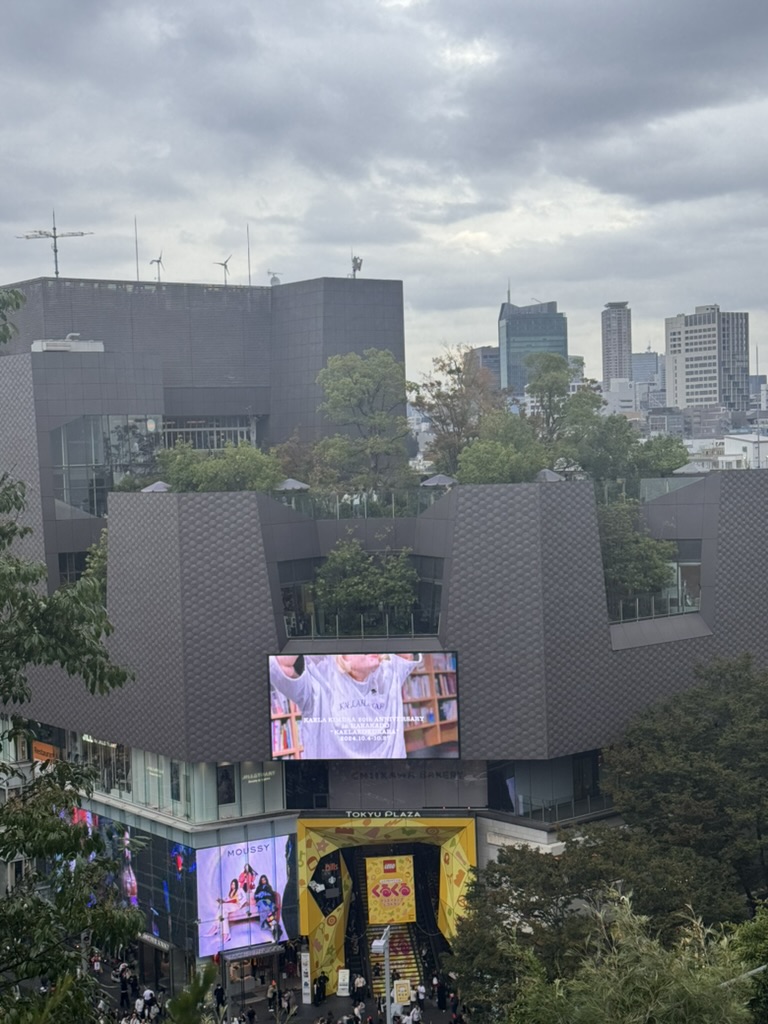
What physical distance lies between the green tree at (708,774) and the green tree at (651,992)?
68.2 feet

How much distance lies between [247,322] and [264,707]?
3976 centimetres

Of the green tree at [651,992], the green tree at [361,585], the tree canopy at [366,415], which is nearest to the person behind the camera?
the green tree at [651,992]

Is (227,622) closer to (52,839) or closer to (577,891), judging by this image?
(577,891)

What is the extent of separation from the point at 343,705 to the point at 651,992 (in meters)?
28.0

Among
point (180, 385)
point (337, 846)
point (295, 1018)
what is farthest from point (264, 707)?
point (180, 385)

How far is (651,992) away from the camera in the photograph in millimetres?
18203

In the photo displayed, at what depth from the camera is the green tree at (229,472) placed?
54.0 meters

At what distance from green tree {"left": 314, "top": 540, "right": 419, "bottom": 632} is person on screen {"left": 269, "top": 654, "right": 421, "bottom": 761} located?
2.22 m

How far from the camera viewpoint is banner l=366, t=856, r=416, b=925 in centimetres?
4753

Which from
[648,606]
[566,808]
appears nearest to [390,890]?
[566,808]

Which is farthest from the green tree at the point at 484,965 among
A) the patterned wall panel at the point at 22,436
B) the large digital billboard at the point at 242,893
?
the patterned wall panel at the point at 22,436

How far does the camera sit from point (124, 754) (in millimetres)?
50156

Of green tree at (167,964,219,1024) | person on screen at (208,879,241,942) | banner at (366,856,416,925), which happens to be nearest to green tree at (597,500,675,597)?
banner at (366,856,416,925)

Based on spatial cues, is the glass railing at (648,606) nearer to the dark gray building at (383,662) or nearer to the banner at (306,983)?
the dark gray building at (383,662)
